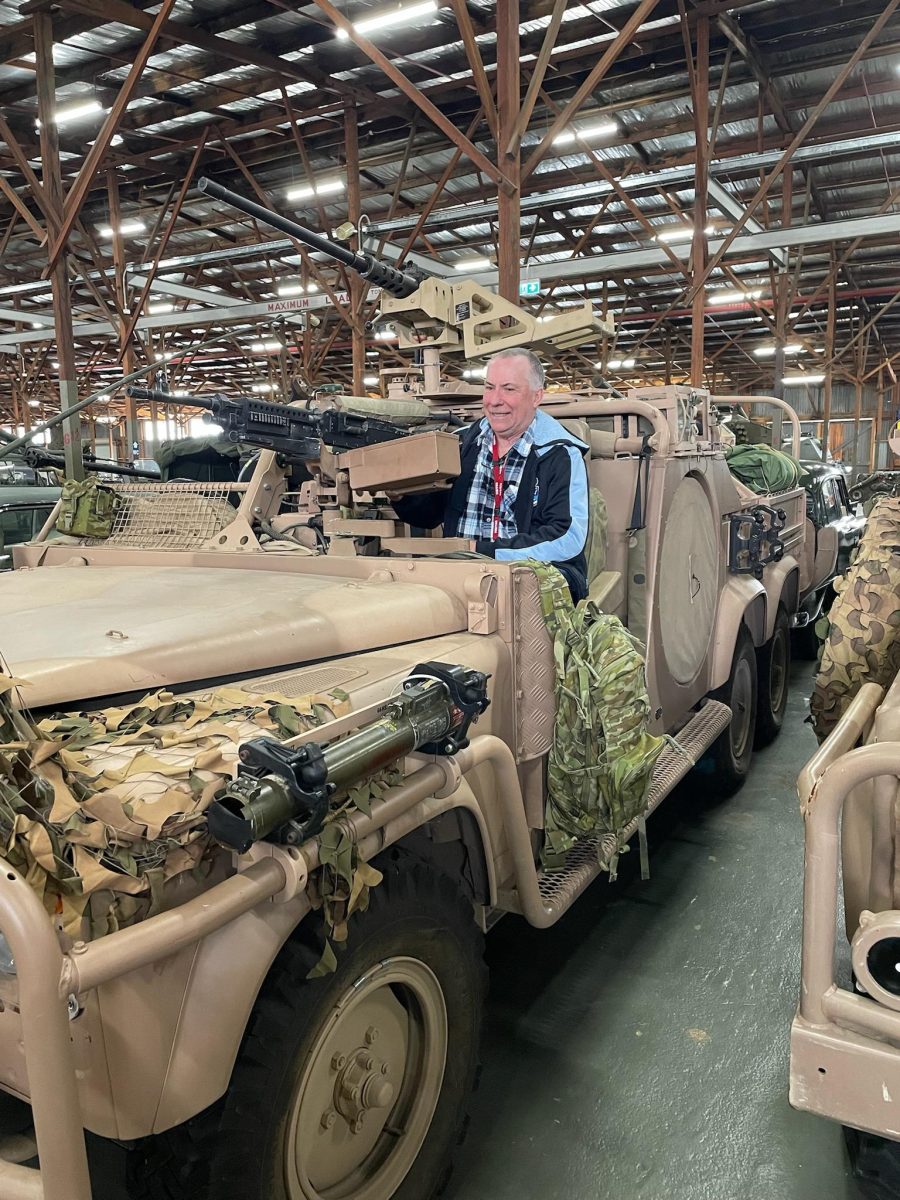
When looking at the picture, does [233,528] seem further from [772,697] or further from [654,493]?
[772,697]

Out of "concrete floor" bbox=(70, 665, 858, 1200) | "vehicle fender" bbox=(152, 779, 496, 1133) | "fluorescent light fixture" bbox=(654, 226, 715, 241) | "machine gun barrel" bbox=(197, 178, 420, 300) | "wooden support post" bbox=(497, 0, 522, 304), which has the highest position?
"fluorescent light fixture" bbox=(654, 226, 715, 241)

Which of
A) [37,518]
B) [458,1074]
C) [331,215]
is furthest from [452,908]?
[331,215]

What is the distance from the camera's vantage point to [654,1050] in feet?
8.82

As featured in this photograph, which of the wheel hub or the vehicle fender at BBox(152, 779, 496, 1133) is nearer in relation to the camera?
the vehicle fender at BBox(152, 779, 496, 1133)

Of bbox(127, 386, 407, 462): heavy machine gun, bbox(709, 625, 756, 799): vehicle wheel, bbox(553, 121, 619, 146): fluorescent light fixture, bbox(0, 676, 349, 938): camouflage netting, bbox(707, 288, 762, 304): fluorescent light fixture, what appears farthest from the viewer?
bbox(707, 288, 762, 304): fluorescent light fixture

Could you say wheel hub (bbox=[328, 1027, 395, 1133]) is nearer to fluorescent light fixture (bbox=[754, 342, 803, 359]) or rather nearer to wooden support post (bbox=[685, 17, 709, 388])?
wooden support post (bbox=[685, 17, 709, 388])

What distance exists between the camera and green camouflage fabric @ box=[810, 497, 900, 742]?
276cm

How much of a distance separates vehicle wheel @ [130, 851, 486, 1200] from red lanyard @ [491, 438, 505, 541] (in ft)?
5.01

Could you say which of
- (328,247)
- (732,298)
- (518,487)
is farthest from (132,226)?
(518,487)

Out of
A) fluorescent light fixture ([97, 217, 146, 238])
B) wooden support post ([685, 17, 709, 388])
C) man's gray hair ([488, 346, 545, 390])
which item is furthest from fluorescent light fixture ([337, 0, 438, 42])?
fluorescent light fixture ([97, 217, 146, 238])

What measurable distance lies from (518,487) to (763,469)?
3.17 m

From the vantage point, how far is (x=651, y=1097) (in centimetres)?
249

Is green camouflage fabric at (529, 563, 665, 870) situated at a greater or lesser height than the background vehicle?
lesser

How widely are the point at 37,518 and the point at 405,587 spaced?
21.4 ft
